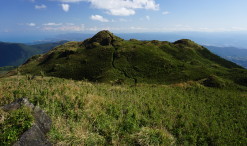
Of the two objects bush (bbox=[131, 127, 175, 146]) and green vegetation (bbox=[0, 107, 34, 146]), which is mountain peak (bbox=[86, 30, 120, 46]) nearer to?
bush (bbox=[131, 127, 175, 146])

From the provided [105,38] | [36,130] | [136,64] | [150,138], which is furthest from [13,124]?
[105,38]

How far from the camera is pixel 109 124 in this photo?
29.5ft

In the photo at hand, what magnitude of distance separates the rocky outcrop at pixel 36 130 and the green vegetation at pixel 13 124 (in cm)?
22

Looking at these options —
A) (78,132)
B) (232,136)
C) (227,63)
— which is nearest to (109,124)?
(78,132)

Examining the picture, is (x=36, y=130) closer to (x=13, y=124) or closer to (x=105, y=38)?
(x=13, y=124)

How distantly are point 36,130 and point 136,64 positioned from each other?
72570 mm

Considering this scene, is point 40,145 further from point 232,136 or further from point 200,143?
point 232,136

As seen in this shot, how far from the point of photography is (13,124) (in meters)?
6.39

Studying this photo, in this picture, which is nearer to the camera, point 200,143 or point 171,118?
point 200,143

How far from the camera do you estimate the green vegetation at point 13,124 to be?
5.87 m

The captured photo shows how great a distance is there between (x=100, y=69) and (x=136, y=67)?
56.9ft

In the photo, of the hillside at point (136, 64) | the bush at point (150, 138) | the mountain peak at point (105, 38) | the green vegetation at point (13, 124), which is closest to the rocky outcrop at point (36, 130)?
the green vegetation at point (13, 124)

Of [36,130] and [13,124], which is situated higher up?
[13,124]

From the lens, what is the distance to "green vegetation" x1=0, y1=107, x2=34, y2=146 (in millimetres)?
5871
